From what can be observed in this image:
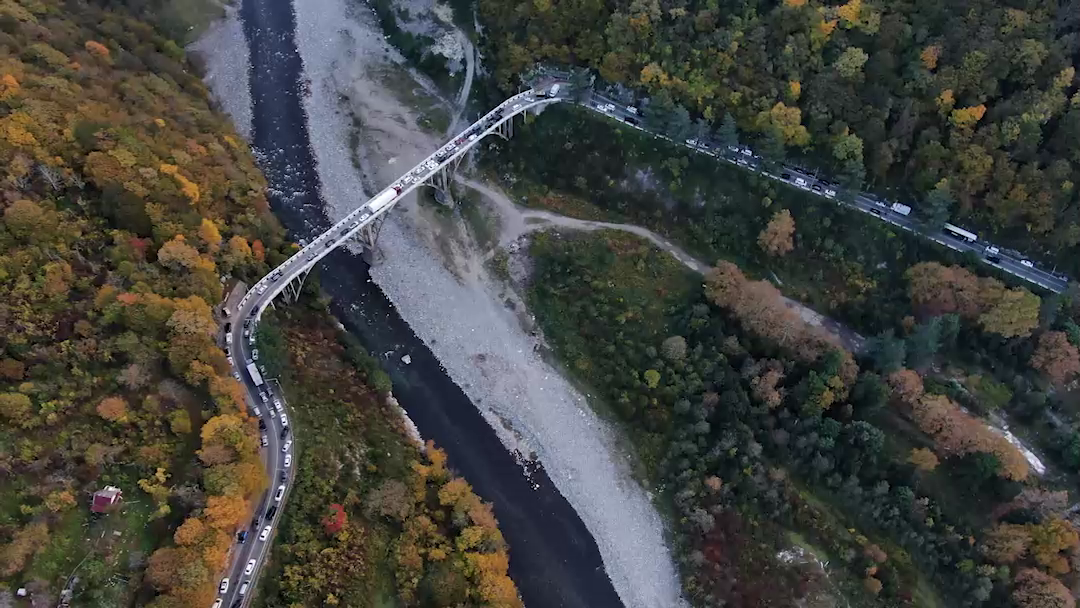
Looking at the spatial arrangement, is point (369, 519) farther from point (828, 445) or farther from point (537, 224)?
point (828, 445)

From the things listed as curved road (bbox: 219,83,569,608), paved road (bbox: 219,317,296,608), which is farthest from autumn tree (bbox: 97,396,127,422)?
paved road (bbox: 219,317,296,608)

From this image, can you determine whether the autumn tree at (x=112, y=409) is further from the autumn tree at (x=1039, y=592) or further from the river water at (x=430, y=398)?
the autumn tree at (x=1039, y=592)

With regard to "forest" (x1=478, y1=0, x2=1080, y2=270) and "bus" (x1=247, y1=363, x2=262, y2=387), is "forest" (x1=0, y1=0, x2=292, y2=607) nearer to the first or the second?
"bus" (x1=247, y1=363, x2=262, y2=387)

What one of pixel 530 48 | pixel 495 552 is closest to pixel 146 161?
pixel 530 48

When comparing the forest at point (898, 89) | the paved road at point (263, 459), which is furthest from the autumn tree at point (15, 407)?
the forest at point (898, 89)

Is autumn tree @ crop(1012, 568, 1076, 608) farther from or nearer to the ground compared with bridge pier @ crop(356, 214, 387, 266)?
nearer to the ground

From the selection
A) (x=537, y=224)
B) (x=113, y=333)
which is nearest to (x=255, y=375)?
(x=113, y=333)
